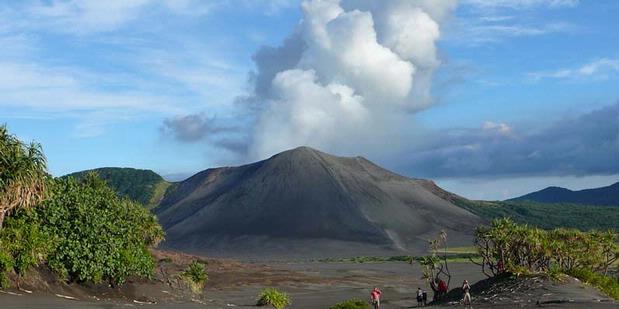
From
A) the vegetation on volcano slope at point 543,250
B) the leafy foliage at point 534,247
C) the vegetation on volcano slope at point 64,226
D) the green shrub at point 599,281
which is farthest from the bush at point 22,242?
the green shrub at point 599,281

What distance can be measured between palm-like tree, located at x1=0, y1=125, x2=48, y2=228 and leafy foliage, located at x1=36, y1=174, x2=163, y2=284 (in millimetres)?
4389

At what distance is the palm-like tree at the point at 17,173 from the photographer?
122 feet

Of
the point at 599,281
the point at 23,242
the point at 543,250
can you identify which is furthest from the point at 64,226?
the point at 543,250

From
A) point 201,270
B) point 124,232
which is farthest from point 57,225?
point 201,270

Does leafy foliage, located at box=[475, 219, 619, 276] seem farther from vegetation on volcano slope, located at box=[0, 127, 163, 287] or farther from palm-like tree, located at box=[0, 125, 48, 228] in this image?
palm-like tree, located at box=[0, 125, 48, 228]

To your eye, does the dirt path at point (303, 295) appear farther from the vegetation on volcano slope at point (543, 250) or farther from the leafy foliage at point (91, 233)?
the vegetation on volcano slope at point (543, 250)

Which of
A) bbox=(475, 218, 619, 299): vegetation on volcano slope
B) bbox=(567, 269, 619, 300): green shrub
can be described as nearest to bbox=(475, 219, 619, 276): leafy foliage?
bbox=(475, 218, 619, 299): vegetation on volcano slope

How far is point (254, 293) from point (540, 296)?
37416mm

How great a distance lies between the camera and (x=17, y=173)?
37375 millimetres

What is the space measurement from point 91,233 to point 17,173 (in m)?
9.56

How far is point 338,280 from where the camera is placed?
109 metres

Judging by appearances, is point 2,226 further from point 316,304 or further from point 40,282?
point 316,304

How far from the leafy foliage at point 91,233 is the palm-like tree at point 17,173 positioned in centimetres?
439

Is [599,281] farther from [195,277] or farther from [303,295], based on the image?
[303,295]
